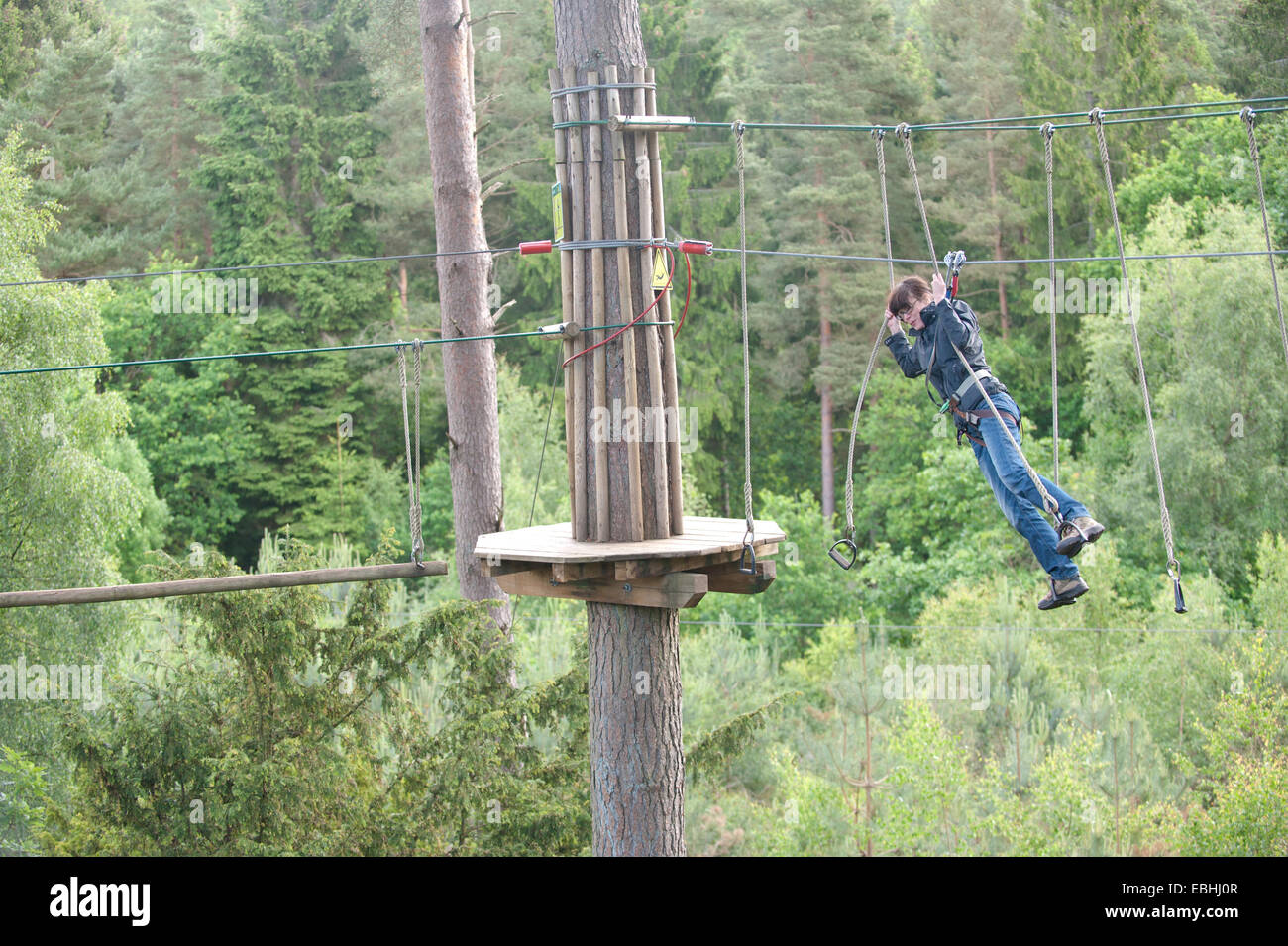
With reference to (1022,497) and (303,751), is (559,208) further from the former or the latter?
(303,751)

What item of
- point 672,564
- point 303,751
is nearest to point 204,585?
point 672,564

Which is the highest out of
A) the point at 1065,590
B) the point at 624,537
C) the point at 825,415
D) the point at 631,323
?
the point at 825,415

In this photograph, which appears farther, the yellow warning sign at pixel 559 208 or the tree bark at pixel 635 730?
the tree bark at pixel 635 730

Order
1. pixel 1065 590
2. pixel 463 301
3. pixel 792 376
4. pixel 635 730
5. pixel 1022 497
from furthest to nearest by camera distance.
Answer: pixel 792 376
pixel 463 301
pixel 635 730
pixel 1022 497
pixel 1065 590

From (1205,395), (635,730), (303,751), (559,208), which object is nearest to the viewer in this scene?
(559,208)

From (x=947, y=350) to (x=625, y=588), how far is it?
1529mm

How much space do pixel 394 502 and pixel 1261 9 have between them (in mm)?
16213

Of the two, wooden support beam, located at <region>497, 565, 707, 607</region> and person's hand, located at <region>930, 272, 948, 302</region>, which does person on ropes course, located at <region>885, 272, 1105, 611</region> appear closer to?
person's hand, located at <region>930, 272, 948, 302</region>

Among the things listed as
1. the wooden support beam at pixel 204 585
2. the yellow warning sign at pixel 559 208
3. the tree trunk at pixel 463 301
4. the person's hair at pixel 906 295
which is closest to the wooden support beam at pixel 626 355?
the yellow warning sign at pixel 559 208

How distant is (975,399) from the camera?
15.3 feet

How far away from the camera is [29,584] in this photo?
475 inches

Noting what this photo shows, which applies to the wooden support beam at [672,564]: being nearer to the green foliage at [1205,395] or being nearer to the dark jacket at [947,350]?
the dark jacket at [947,350]

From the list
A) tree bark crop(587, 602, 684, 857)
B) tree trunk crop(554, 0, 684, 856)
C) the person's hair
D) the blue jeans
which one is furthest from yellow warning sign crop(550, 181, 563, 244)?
the blue jeans

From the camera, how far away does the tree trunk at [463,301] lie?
8461 mm
